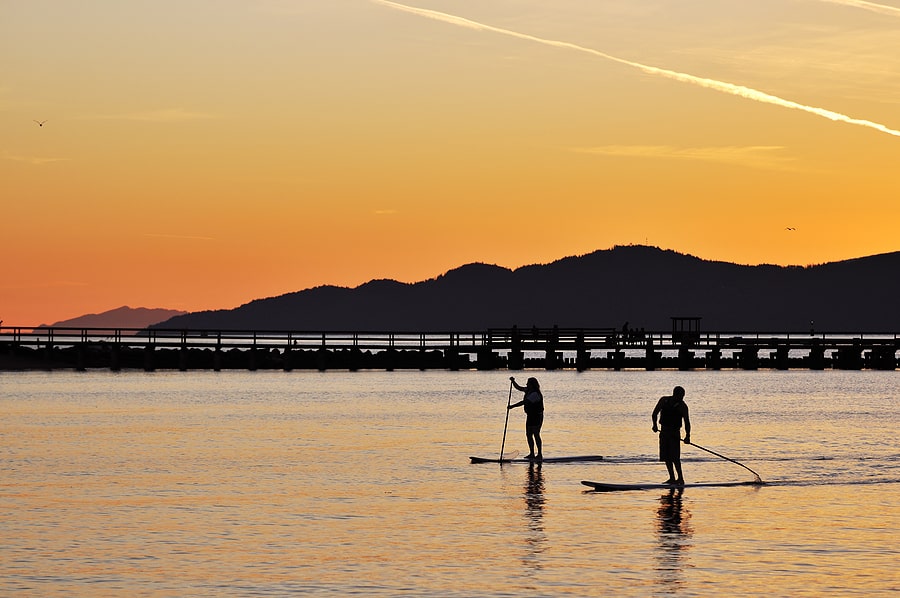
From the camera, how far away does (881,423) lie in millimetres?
48062

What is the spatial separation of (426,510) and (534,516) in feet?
5.80

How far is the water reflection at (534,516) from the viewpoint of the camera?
1816cm

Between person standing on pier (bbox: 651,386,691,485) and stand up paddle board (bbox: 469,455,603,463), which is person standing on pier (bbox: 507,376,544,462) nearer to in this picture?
stand up paddle board (bbox: 469,455,603,463)

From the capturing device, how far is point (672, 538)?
1959cm

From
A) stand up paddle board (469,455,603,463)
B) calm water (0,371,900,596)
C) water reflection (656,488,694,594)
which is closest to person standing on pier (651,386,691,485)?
water reflection (656,488,694,594)

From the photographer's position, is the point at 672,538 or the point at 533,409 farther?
the point at 533,409

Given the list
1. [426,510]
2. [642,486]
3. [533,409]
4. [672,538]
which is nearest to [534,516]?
[426,510]

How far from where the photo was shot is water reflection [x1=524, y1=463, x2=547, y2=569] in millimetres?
18156

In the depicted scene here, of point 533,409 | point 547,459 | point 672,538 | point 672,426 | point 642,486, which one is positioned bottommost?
point 672,538

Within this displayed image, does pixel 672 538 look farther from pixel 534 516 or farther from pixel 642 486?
pixel 642 486

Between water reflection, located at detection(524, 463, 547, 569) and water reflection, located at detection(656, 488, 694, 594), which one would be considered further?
water reflection, located at detection(524, 463, 547, 569)

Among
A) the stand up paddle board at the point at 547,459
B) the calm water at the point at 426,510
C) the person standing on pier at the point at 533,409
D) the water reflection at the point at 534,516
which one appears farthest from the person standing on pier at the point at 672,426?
the stand up paddle board at the point at 547,459

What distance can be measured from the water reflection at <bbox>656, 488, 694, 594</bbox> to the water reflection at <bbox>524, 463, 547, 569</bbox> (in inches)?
59.7

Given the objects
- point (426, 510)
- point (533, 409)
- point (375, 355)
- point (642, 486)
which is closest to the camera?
point (426, 510)
